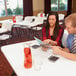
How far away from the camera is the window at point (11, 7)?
6.97 m

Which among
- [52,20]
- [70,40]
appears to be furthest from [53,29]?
[70,40]

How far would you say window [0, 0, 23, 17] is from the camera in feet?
22.9

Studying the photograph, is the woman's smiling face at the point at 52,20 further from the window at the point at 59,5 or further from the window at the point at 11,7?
the window at the point at 59,5

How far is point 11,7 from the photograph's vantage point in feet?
23.9

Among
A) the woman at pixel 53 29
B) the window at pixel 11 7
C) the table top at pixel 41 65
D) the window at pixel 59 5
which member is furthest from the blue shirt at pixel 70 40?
the window at pixel 59 5

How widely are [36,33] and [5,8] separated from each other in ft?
9.41

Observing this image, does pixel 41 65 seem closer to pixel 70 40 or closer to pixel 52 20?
pixel 70 40

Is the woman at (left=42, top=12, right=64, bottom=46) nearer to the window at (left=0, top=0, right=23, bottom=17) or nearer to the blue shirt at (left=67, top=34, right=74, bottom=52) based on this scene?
the blue shirt at (left=67, top=34, right=74, bottom=52)

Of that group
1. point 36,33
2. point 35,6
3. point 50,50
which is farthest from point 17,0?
point 50,50

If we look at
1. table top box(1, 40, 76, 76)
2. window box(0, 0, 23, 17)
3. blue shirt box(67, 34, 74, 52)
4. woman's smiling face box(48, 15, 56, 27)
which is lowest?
table top box(1, 40, 76, 76)

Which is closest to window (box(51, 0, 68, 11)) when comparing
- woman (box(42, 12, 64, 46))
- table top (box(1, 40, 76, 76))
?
woman (box(42, 12, 64, 46))

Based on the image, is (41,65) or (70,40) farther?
(70,40)

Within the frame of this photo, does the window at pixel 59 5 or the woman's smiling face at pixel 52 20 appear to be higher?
the window at pixel 59 5

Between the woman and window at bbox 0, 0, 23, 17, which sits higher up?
window at bbox 0, 0, 23, 17
